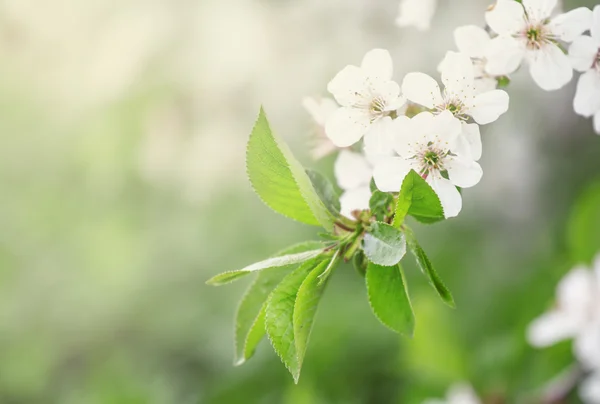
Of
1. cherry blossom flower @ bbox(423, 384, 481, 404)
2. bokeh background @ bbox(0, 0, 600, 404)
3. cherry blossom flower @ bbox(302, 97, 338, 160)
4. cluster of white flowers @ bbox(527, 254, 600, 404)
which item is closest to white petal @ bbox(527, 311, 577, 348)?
cluster of white flowers @ bbox(527, 254, 600, 404)

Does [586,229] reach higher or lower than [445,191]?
lower

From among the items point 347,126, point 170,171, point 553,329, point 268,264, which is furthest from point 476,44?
point 170,171

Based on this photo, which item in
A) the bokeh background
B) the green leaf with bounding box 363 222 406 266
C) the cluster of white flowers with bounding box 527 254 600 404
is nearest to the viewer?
the green leaf with bounding box 363 222 406 266

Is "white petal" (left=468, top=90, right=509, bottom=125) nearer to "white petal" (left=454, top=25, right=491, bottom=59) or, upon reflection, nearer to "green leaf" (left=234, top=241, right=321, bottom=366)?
"white petal" (left=454, top=25, right=491, bottom=59)

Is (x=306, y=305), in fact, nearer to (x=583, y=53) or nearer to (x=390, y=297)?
(x=390, y=297)

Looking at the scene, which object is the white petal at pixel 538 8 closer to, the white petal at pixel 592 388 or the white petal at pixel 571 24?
the white petal at pixel 571 24

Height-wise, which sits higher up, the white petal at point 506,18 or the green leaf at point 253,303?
the white petal at point 506,18

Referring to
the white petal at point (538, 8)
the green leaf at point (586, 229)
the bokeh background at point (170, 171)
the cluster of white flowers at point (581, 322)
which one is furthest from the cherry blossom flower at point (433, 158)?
the bokeh background at point (170, 171)

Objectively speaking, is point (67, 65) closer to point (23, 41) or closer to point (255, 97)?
point (23, 41)
